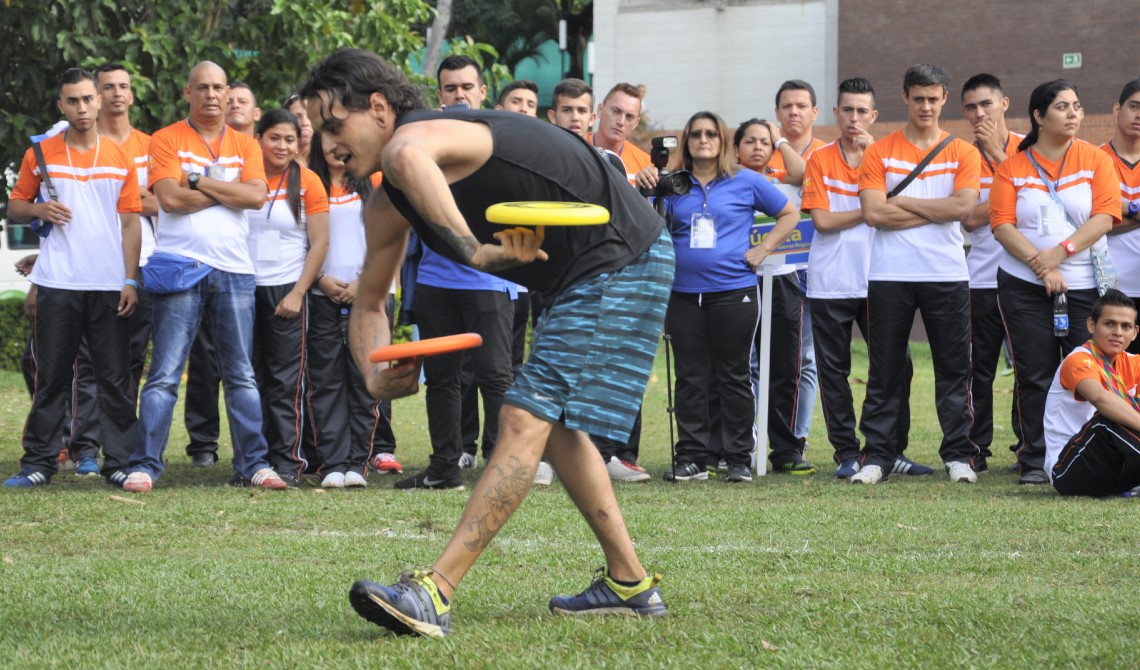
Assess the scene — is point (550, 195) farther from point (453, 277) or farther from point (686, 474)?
point (686, 474)

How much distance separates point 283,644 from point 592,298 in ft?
4.68

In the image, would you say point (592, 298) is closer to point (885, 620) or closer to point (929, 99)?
point (885, 620)

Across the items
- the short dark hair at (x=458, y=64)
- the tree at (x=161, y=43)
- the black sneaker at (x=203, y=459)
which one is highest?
the tree at (x=161, y=43)

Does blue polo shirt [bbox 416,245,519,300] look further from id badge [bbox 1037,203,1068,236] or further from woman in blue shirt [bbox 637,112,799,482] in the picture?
id badge [bbox 1037,203,1068,236]

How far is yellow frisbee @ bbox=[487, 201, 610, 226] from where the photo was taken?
4137mm

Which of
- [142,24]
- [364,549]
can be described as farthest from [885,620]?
[142,24]

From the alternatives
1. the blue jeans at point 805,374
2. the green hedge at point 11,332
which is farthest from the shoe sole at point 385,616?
the green hedge at point 11,332

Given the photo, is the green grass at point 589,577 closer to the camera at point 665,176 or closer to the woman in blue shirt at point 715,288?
the woman in blue shirt at point 715,288

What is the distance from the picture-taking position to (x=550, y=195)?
15.1 feet

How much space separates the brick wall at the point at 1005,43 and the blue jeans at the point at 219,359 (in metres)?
23.5

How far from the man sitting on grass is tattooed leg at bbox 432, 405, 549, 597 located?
429 centimetres

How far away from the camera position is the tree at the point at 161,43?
1462 centimetres

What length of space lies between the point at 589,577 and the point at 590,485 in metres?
0.91

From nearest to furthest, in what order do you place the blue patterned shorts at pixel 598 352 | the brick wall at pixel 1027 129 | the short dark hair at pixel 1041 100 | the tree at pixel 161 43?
the blue patterned shorts at pixel 598 352 → the short dark hair at pixel 1041 100 → the tree at pixel 161 43 → the brick wall at pixel 1027 129
